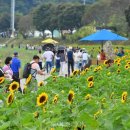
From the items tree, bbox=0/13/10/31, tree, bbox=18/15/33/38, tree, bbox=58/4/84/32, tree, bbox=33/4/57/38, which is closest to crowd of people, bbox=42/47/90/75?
tree, bbox=58/4/84/32

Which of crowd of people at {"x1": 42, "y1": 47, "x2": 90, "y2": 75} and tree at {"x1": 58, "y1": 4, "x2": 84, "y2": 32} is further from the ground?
tree at {"x1": 58, "y1": 4, "x2": 84, "y2": 32}

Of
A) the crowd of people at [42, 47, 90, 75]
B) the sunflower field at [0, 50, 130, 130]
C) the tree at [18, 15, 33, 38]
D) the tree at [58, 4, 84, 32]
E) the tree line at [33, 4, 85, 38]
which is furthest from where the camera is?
the tree at [18, 15, 33, 38]

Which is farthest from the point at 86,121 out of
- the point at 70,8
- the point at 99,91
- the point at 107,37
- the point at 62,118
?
the point at 70,8

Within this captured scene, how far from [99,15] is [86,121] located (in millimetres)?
62767

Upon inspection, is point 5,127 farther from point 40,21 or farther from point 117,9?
point 40,21

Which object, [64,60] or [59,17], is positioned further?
[59,17]

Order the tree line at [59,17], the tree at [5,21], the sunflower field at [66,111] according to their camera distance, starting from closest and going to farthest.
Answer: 1. the sunflower field at [66,111]
2. the tree line at [59,17]
3. the tree at [5,21]

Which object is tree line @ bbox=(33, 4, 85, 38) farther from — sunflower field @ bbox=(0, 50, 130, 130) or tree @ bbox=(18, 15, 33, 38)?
sunflower field @ bbox=(0, 50, 130, 130)

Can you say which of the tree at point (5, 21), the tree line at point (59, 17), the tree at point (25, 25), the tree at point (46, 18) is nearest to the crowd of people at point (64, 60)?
the tree line at point (59, 17)

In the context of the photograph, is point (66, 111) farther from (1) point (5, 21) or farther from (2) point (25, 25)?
(1) point (5, 21)

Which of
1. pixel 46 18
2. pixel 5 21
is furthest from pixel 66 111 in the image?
pixel 5 21

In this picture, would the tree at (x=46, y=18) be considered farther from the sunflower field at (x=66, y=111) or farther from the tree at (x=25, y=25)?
the sunflower field at (x=66, y=111)

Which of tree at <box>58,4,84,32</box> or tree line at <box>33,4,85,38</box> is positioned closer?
tree at <box>58,4,84,32</box>

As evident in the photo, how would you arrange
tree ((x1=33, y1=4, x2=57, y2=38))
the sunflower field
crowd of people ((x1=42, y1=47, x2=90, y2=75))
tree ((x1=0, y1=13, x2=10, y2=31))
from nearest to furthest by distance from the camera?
1. the sunflower field
2. crowd of people ((x1=42, y1=47, x2=90, y2=75))
3. tree ((x1=33, y1=4, x2=57, y2=38))
4. tree ((x1=0, y1=13, x2=10, y2=31))
